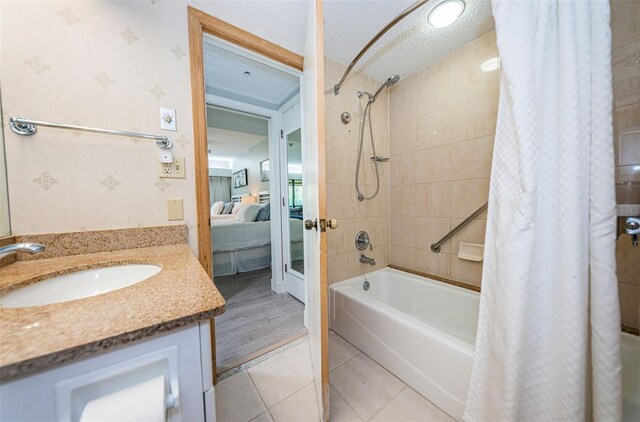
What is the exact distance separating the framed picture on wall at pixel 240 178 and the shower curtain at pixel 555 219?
17.2 ft

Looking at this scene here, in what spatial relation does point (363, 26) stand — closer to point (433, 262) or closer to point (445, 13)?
point (445, 13)

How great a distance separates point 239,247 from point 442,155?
2738mm

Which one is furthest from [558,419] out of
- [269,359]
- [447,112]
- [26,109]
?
[26,109]

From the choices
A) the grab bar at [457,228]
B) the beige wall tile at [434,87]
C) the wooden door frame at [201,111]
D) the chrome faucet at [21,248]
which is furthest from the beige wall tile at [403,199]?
the chrome faucet at [21,248]

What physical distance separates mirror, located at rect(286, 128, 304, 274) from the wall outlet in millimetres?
1210

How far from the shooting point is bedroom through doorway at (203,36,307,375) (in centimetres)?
162

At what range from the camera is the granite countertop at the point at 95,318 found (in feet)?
1.09

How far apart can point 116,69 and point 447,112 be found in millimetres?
2021

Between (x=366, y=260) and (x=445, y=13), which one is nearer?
(x=445, y=13)

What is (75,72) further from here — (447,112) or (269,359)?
(447,112)

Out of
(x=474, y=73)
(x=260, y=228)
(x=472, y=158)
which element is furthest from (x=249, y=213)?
(x=474, y=73)

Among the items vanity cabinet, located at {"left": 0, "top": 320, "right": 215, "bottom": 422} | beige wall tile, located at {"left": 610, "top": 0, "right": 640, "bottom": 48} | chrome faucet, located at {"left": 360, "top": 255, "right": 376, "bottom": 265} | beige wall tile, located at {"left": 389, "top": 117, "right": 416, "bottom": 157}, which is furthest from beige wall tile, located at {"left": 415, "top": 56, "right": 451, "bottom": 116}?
vanity cabinet, located at {"left": 0, "top": 320, "right": 215, "bottom": 422}

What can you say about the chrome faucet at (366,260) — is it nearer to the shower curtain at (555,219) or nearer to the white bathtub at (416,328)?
the white bathtub at (416,328)

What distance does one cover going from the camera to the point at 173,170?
112 centimetres
